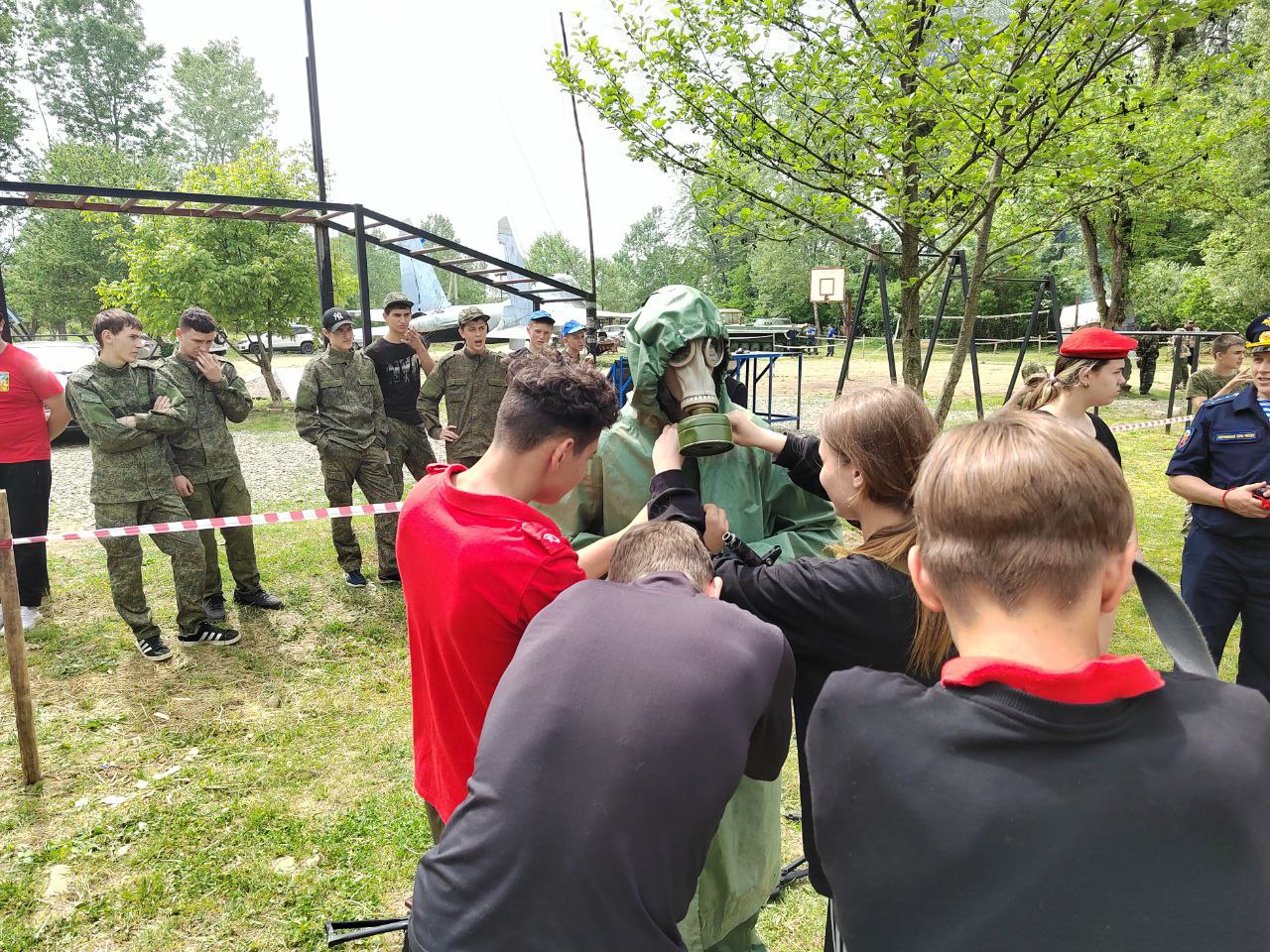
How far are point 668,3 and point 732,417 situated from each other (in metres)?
4.42

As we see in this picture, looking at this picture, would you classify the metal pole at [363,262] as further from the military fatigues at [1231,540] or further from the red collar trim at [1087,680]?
the red collar trim at [1087,680]

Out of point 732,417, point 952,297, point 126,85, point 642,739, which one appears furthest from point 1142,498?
point 126,85

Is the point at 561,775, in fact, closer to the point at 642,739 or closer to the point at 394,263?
the point at 642,739

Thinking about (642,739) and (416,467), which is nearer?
(642,739)

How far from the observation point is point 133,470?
472 cm

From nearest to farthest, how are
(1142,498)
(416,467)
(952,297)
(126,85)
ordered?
(416,467), (1142,498), (952,297), (126,85)

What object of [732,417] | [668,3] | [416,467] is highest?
[668,3]

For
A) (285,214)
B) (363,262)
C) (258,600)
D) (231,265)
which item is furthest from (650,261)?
(258,600)

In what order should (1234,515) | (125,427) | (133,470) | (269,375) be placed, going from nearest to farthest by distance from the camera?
(1234,515) < (125,427) < (133,470) < (269,375)

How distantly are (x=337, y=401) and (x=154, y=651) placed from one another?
220 cm

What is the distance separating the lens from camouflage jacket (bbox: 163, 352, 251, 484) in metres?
5.12

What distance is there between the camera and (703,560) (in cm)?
157

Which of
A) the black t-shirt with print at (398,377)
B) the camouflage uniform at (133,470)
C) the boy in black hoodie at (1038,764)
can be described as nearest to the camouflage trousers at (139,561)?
the camouflage uniform at (133,470)

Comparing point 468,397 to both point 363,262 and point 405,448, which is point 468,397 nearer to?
point 405,448
